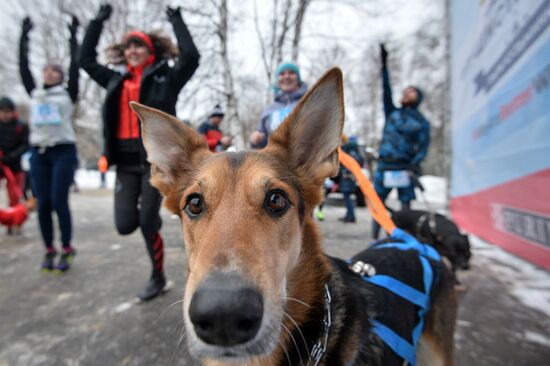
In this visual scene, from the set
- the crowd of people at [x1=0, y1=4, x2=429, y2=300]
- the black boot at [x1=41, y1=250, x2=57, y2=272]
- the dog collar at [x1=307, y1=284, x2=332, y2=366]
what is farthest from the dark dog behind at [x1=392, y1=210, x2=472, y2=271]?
the black boot at [x1=41, y1=250, x2=57, y2=272]

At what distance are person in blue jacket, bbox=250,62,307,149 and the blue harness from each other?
2.72 metres

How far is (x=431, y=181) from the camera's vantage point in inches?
698

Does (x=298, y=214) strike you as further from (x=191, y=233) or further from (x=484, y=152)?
(x=484, y=152)

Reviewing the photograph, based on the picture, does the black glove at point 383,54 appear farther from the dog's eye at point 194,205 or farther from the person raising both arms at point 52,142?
the person raising both arms at point 52,142

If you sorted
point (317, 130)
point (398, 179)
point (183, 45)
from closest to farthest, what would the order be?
point (317, 130) → point (183, 45) → point (398, 179)

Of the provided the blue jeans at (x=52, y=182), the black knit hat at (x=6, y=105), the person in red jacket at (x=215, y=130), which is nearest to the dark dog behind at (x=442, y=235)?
the blue jeans at (x=52, y=182)

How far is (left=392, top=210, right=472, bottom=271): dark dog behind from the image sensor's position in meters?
3.60

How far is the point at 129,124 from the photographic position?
338 centimetres

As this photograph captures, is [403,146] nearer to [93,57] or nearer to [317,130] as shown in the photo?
[317,130]

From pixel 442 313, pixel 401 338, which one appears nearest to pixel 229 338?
pixel 401 338

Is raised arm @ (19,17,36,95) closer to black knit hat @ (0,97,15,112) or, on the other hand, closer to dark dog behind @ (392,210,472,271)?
black knit hat @ (0,97,15,112)

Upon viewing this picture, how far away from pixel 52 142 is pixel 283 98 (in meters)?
3.33

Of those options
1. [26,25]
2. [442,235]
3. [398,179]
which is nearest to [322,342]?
[442,235]

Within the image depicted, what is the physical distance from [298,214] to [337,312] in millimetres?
574
